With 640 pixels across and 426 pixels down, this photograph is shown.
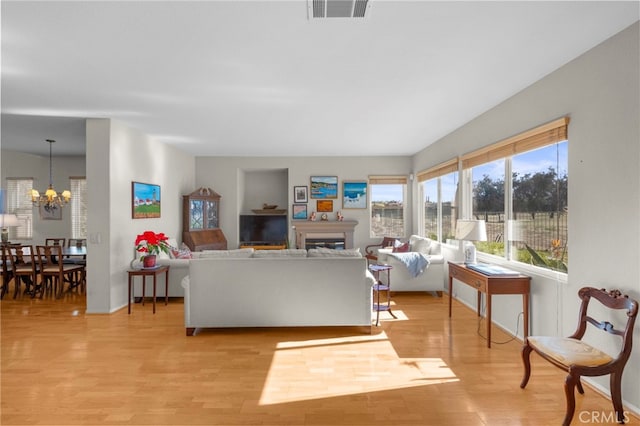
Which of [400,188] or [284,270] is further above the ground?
[400,188]

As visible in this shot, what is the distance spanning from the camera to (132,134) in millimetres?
5434

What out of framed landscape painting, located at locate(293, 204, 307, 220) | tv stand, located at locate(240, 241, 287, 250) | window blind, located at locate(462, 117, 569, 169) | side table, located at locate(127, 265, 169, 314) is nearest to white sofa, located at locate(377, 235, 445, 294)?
window blind, located at locate(462, 117, 569, 169)

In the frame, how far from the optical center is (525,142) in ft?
12.0

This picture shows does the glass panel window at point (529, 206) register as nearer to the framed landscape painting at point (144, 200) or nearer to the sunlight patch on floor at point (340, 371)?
the sunlight patch on floor at point (340, 371)

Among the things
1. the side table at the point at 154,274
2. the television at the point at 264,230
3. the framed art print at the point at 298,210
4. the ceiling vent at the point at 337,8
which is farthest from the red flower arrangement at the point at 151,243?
the ceiling vent at the point at 337,8

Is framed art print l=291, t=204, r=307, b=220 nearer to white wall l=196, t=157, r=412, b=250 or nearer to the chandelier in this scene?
white wall l=196, t=157, r=412, b=250

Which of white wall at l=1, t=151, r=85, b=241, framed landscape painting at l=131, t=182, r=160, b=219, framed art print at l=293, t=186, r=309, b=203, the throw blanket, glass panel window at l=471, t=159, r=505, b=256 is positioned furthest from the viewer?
framed art print at l=293, t=186, r=309, b=203

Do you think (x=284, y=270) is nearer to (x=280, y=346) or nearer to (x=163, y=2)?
(x=280, y=346)

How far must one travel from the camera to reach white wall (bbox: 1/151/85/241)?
7977 mm

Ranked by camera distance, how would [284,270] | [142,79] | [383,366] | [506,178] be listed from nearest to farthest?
[383,366]
[142,79]
[284,270]
[506,178]

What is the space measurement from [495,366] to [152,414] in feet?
9.12

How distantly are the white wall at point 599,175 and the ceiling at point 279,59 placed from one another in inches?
7.7

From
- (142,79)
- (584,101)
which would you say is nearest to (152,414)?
(142,79)

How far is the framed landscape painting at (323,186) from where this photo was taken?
8.23 m
